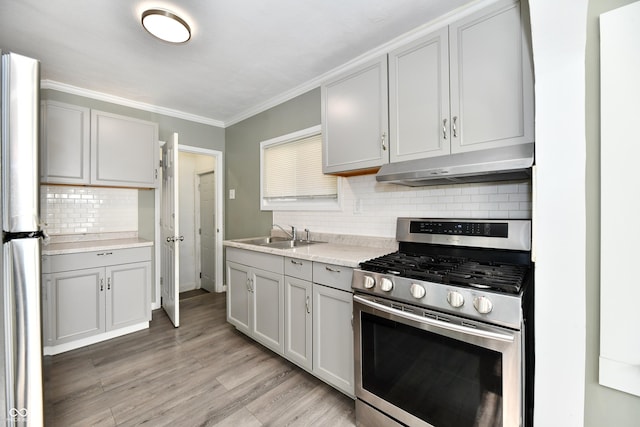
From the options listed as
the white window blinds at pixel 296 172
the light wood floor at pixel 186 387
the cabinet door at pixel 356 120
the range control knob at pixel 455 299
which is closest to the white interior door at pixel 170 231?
the light wood floor at pixel 186 387

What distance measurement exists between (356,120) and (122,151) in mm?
2596

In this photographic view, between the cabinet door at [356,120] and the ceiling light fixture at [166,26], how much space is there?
109 centimetres

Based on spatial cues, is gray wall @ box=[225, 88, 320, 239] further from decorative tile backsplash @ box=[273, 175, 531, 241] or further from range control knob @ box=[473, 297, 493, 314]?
range control knob @ box=[473, 297, 493, 314]

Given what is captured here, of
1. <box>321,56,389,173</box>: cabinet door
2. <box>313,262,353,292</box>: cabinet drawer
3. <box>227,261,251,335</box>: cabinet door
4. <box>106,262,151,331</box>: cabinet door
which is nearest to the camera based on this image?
<box>313,262,353,292</box>: cabinet drawer

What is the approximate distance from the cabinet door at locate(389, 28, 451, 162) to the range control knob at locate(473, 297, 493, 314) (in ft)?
2.86

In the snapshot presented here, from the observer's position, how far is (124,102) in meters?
3.23

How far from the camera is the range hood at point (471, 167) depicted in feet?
4.34

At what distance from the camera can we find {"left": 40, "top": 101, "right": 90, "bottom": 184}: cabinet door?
2533mm

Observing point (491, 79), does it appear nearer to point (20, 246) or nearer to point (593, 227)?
point (593, 227)

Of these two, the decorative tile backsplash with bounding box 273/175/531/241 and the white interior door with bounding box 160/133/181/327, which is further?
the white interior door with bounding box 160/133/181/327

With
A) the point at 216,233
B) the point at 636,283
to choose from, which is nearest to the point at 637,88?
the point at 636,283

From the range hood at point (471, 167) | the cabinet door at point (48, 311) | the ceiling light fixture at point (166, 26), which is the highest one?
the ceiling light fixture at point (166, 26)

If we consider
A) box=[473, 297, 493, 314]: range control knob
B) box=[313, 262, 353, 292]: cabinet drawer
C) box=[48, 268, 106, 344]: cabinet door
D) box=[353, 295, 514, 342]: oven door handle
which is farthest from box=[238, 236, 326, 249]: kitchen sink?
box=[473, 297, 493, 314]: range control knob

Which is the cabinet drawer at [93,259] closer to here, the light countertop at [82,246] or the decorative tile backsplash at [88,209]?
the light countertop at [82,246]
